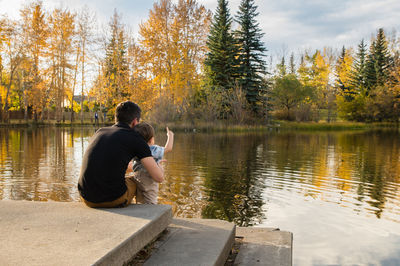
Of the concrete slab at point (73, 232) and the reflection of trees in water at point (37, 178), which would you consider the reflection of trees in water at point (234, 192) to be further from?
the reflection of trees in water at point (37, 178)

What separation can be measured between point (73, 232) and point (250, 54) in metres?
38.4

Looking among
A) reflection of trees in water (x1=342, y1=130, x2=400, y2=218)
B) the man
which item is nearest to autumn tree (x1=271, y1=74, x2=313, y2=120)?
reflection of trees in water (x1=342, y1=130, x2=400, y2=218)

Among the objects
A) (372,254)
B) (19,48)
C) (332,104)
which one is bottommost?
(372,254)

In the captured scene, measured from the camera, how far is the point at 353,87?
56250 millimetres

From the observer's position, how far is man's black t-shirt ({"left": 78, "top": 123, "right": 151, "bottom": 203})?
330cm

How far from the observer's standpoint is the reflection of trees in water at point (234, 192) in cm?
574

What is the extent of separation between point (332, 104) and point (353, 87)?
13.6 feet

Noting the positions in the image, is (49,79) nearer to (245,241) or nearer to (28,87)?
(28,87)

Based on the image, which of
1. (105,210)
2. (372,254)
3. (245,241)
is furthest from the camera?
(372,254)

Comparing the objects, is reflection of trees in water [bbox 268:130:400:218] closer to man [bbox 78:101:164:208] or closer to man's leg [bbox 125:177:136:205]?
man's leg [bbox 125:177:136:205]

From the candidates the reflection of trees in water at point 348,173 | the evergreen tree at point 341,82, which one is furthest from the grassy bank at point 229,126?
the reflection of trees in water at point 348,173

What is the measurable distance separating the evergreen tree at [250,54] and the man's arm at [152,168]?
115 feet

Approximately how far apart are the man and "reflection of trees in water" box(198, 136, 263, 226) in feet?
8.01

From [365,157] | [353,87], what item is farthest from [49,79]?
[353,87]
